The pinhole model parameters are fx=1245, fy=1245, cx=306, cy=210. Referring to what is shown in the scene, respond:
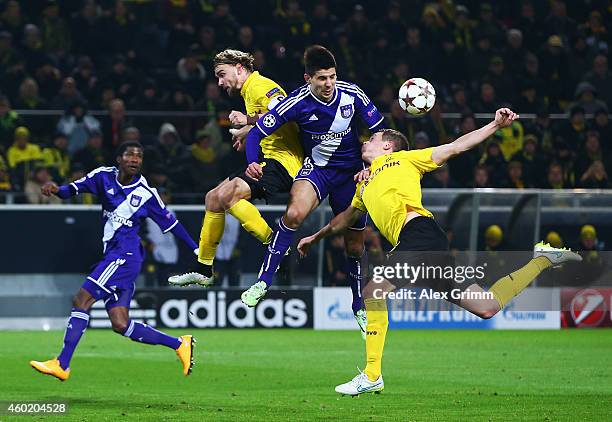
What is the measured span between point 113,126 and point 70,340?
26.8 feet

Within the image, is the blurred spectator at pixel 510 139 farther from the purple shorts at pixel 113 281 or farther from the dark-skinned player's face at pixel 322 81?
the dark-skinned player's face at pixel 322 81

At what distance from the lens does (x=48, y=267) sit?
19.3 m

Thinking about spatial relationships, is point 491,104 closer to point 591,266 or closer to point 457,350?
point 591,266

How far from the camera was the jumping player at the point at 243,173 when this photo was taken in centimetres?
1148

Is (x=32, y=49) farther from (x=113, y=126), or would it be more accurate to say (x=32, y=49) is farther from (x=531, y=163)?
(x=531, y=163)

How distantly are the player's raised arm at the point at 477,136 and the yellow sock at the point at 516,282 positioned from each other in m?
1.23

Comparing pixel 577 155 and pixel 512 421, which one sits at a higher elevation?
pixel 577 155

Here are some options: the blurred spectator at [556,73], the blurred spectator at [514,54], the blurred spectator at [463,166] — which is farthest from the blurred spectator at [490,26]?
the blurred spectator at [463,166]

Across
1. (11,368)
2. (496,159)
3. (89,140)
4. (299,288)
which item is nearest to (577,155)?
(496,159)

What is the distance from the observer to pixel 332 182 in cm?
1156

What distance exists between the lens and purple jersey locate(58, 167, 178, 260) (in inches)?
508

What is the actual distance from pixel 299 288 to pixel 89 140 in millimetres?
4094

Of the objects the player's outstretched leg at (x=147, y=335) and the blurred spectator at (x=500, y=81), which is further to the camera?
the blurred spectator at (x=500, y=81)

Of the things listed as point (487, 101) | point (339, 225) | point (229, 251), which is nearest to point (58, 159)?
point (229, 251)
